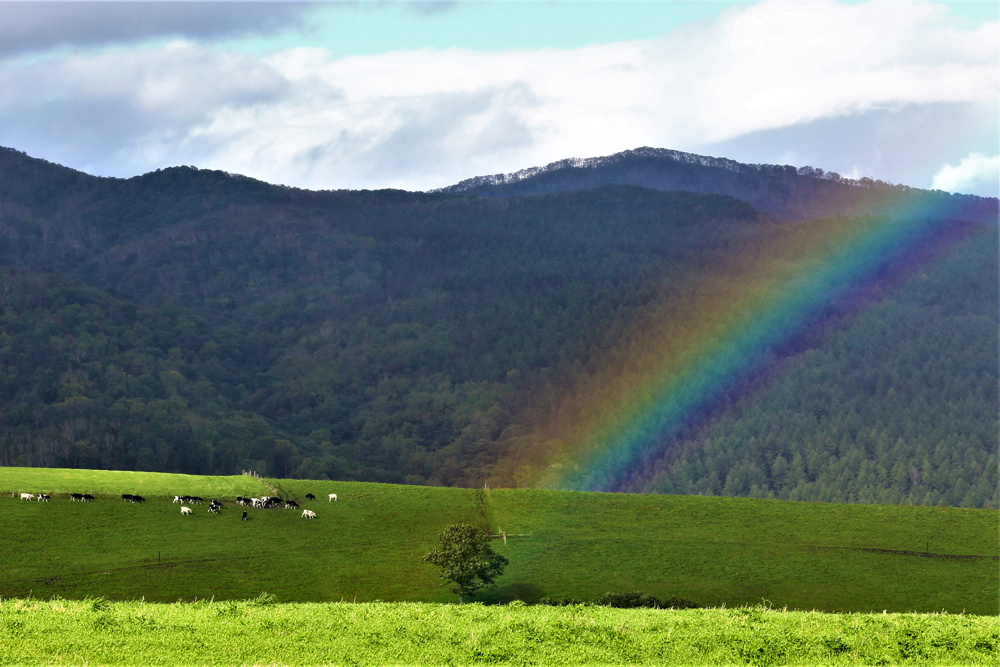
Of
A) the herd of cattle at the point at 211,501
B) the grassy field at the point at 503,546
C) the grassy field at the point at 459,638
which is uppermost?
the grassy field at the point at 459,638

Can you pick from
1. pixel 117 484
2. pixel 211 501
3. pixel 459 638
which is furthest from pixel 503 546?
pixel 459 638

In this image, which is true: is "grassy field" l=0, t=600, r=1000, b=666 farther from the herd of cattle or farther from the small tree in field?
the herd of cattle

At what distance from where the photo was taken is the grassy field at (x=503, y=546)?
79.6 m

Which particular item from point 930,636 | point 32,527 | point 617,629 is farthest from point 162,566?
point 930,636

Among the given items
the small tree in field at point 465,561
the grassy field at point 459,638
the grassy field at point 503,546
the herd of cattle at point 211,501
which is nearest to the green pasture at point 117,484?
the grassy field at point 503,546

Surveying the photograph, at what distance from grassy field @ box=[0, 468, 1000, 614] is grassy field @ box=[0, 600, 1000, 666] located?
155ft

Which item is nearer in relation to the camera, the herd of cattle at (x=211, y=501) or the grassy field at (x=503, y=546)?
the grassy field at (x=503, y=546)

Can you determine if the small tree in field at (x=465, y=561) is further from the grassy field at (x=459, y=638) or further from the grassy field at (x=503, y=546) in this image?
the grassy field at (x=459, y=638)

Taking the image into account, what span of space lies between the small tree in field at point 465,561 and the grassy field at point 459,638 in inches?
1979

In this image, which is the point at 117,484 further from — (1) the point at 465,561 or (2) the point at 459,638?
(2) the point at 459,638

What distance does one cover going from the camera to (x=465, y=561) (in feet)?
262

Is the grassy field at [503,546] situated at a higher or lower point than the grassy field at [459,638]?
lower

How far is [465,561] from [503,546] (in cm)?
1809

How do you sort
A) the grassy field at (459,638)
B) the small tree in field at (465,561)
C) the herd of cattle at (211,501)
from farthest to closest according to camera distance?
the herd of cattle at (211,501), the small tree in field at (465,561), the grassy field at (459,638)
